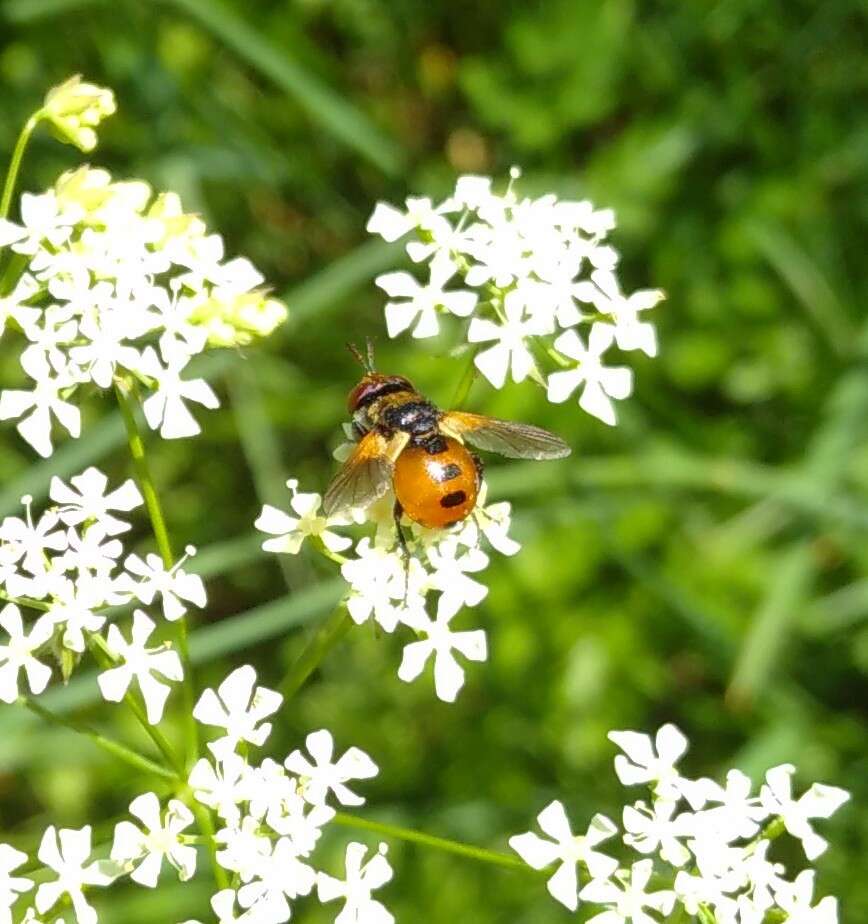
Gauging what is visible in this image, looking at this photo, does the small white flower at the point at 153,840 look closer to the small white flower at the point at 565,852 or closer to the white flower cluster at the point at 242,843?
the white flower cluster at the point at 242,843

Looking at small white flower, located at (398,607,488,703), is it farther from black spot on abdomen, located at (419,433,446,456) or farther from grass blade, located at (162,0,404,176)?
grass blade, located at (162,0,404,176)

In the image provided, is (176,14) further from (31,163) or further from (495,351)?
(495,351)

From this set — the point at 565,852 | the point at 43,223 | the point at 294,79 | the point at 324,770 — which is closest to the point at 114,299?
the point at 43,223

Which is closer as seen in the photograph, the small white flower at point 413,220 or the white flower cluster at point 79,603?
the white flower cluster at point 79,603

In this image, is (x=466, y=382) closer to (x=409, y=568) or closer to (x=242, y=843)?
(x=409, y=568)

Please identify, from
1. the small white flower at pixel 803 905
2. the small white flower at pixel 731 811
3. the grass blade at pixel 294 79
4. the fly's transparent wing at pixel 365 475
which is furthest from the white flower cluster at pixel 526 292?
the grass blade at pixel 294 79

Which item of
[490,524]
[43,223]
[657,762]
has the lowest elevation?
[657,762]
